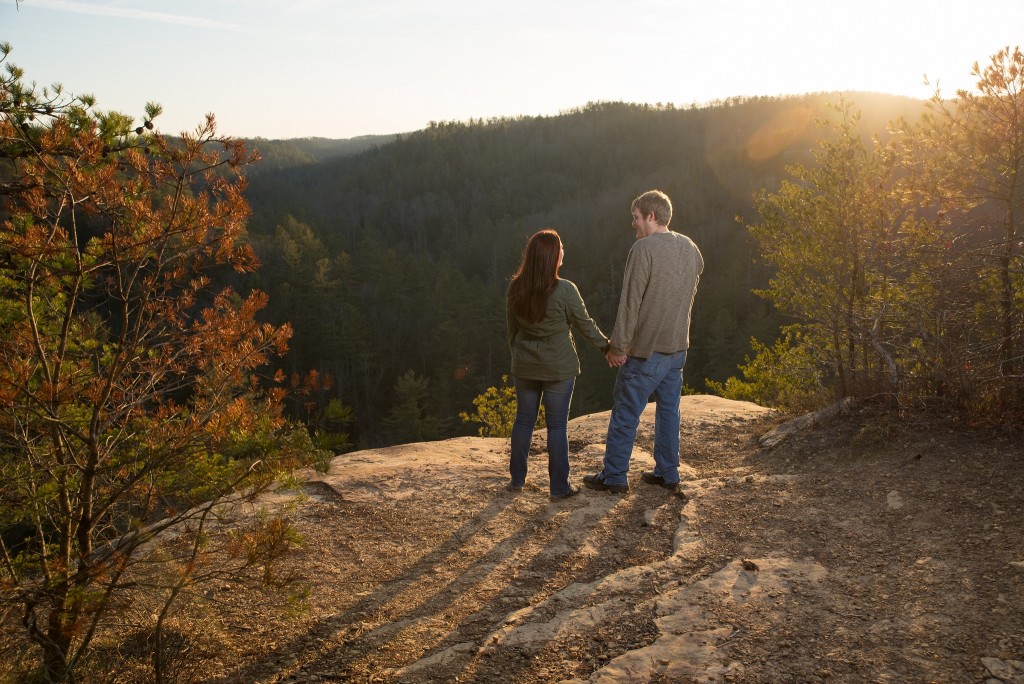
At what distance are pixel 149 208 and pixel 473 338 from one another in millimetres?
44330

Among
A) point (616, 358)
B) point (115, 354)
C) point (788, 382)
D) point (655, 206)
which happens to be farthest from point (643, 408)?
point (788, 382)

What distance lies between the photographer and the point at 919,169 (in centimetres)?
653

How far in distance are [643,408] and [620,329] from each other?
0.58 metres

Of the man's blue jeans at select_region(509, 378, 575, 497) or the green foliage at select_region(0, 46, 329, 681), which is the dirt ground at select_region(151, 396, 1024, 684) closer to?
the man's blue jeans at select_region(509, 378, 575, 497)

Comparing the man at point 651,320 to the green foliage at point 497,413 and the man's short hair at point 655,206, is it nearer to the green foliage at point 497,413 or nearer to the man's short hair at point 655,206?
the man's short hair at point 655,206

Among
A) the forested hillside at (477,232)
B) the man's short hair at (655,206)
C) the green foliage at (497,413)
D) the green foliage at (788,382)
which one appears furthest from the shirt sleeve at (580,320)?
the green foliage at (497,413)

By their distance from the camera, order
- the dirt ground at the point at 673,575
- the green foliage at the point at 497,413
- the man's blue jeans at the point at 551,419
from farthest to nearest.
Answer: the green foliage at the point at 497,413 < the man's blue jeans at the point at 551,419 < the dirt ground at the point at 673,575

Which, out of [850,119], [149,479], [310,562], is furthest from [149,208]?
[850,119]

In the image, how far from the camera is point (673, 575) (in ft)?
11.5

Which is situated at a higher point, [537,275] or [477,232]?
[477,232]

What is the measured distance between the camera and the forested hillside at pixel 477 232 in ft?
148

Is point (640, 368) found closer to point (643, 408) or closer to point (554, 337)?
point (643, 408)

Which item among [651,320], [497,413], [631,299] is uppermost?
[631,299]

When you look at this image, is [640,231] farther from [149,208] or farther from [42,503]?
Result: [42,503]
